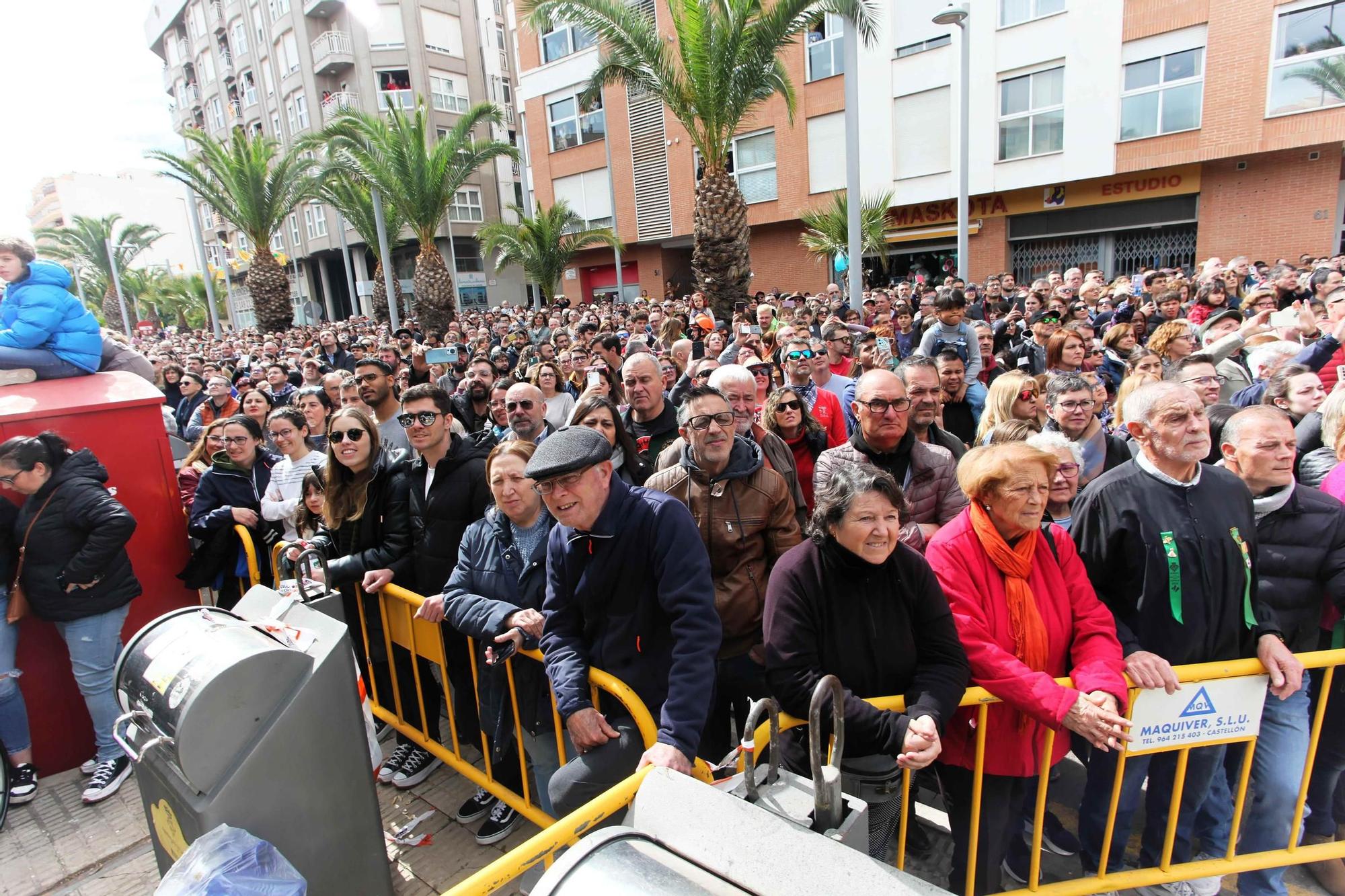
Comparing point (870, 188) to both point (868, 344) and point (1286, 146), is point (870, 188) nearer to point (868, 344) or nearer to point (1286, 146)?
point (1286, 146)

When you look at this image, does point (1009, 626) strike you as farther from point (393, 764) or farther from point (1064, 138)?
point (1064, 138)

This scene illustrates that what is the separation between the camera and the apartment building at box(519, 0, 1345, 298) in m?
16.3

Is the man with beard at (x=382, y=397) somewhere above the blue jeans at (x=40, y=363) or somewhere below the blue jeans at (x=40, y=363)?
below

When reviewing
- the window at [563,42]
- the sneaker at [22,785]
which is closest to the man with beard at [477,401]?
the sneaker at [22,785]

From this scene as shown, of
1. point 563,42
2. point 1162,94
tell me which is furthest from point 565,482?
point 563,42

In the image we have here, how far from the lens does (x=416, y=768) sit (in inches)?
147

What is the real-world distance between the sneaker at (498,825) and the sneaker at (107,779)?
2099 millimetres

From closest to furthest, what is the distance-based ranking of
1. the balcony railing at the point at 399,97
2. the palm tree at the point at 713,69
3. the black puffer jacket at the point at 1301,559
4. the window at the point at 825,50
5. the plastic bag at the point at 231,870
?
the plastic bag at the point at 231,870 → the black puffer jacket at the point at 1301,559 → the palm tree at the point at 713,69 → the window at the point at 825,50 → the balcony railing at the point at 399,97

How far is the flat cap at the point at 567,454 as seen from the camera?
2.26 m

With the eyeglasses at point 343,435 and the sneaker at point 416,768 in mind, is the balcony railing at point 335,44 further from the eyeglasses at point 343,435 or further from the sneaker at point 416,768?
the sneaker at point 416,768

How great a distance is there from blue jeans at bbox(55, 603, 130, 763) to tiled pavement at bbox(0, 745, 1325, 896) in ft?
1.09

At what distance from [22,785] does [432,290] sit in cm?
1840

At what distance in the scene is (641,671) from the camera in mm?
2479

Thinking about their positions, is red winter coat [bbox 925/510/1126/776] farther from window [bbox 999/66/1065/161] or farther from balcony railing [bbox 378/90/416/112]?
balcony railing [bbox 378/90/416/112]
